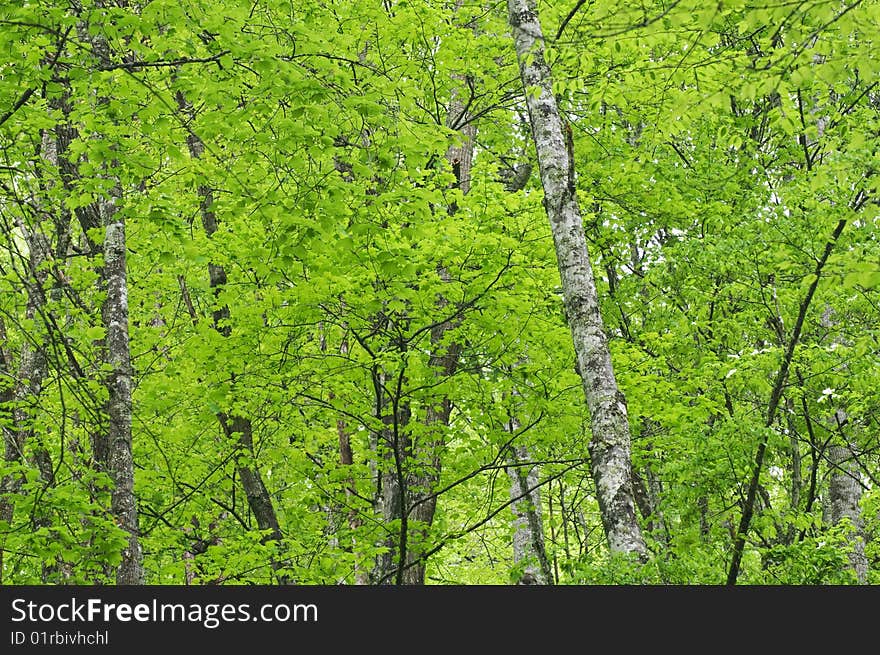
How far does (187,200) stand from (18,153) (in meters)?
3.26

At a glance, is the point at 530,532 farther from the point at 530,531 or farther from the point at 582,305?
the point at 582,305

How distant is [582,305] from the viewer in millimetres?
6770

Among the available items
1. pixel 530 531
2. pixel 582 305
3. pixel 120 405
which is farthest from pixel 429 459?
pixel 530 531

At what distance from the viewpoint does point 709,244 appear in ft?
31.7

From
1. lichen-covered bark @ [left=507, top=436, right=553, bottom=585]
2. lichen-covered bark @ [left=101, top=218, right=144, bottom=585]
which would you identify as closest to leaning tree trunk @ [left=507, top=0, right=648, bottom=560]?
lichen-covered bark @ [left=101, top=218, right=144, bottom=585]

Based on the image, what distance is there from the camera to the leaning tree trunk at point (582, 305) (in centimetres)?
629

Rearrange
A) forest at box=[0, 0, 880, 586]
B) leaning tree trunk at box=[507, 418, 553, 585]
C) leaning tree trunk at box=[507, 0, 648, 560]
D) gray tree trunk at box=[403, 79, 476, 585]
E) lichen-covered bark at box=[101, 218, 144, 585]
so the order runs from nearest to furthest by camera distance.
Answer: leaning tree trunk at box=[507, 0, 648, 560], forest at box=[0, 0, 880, 586], lichen-covered bark at box=[101, 218, 144, 585], gray tree trunk at box=[403, 79, 476, 585], leaning tree trunk at box=[507, 418, 553, 585]

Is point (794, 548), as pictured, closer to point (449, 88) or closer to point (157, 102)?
point (157, 102)

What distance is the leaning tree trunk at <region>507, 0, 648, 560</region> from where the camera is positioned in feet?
20.6

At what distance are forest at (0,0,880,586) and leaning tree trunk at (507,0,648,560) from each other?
0.03m

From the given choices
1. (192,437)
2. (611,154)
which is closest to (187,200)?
(192,437)

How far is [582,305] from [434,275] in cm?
190

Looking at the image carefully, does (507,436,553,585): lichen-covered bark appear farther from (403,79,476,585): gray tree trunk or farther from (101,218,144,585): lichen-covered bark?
(101,218,144,585): lichen-covered bark

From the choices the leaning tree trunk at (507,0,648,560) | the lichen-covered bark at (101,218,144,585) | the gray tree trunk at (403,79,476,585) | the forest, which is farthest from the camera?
the gray tree trunk at (403,79,476,585)
